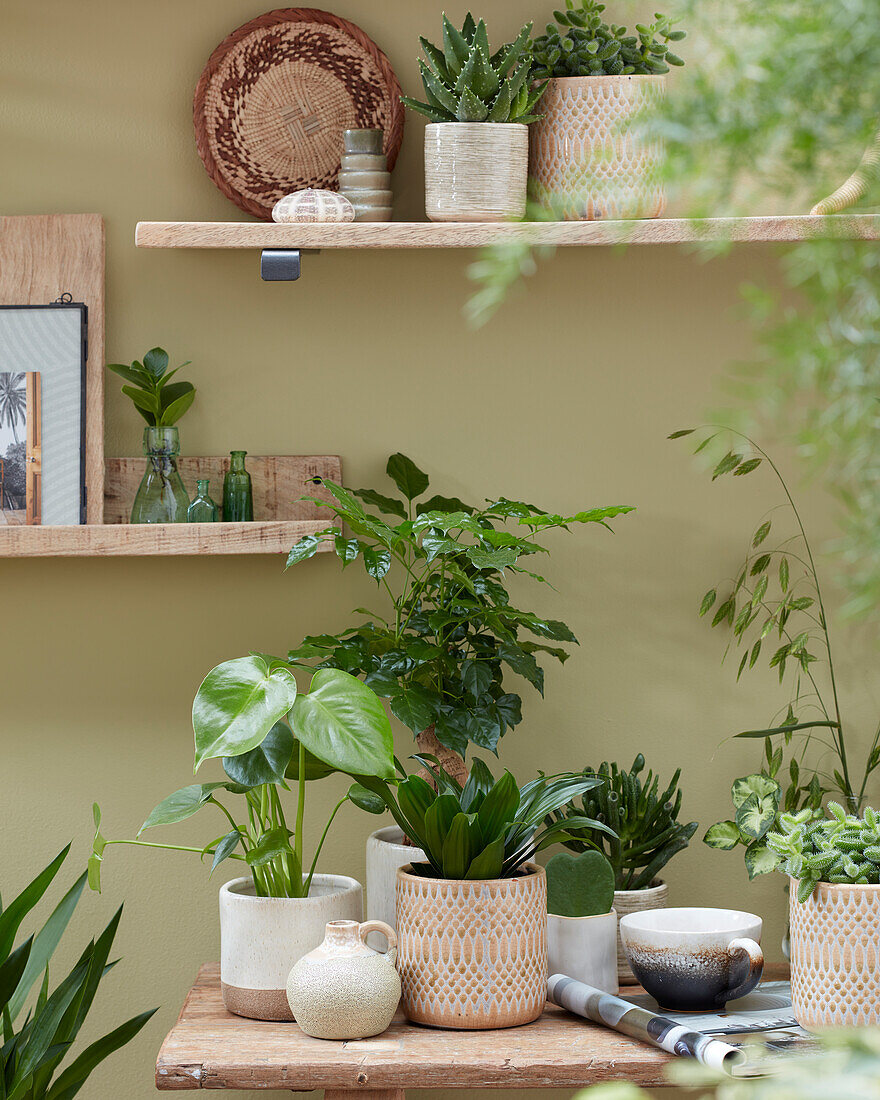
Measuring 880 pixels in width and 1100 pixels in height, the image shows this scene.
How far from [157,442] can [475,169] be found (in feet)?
1.89

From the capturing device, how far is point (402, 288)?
1751 millimetres

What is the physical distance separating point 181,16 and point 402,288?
1.68 ft

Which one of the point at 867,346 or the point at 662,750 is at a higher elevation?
the point at 867,346

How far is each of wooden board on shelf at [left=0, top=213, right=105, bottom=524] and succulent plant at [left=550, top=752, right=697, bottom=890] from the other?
2.97 ft

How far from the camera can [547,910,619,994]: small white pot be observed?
1.42 metres

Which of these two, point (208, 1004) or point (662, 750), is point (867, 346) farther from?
point (662, 750)

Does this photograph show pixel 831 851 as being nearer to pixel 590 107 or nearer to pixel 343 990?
pixel 343 990

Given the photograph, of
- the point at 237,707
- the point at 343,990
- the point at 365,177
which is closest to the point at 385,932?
the point at 343,990

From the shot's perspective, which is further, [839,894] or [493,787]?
[493,787]

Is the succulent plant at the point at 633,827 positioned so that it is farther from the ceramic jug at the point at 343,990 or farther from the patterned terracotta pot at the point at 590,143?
the patterned terracotta pot at the point at 590,143

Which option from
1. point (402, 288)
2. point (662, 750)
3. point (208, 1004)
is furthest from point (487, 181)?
point (208, 1004)

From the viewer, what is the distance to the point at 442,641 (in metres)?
1.52

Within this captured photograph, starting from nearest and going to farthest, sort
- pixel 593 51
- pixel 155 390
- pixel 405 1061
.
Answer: pixel 405 1061, pixel 593 51, pixel 155 390

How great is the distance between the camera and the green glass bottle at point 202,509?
5.38 feet
